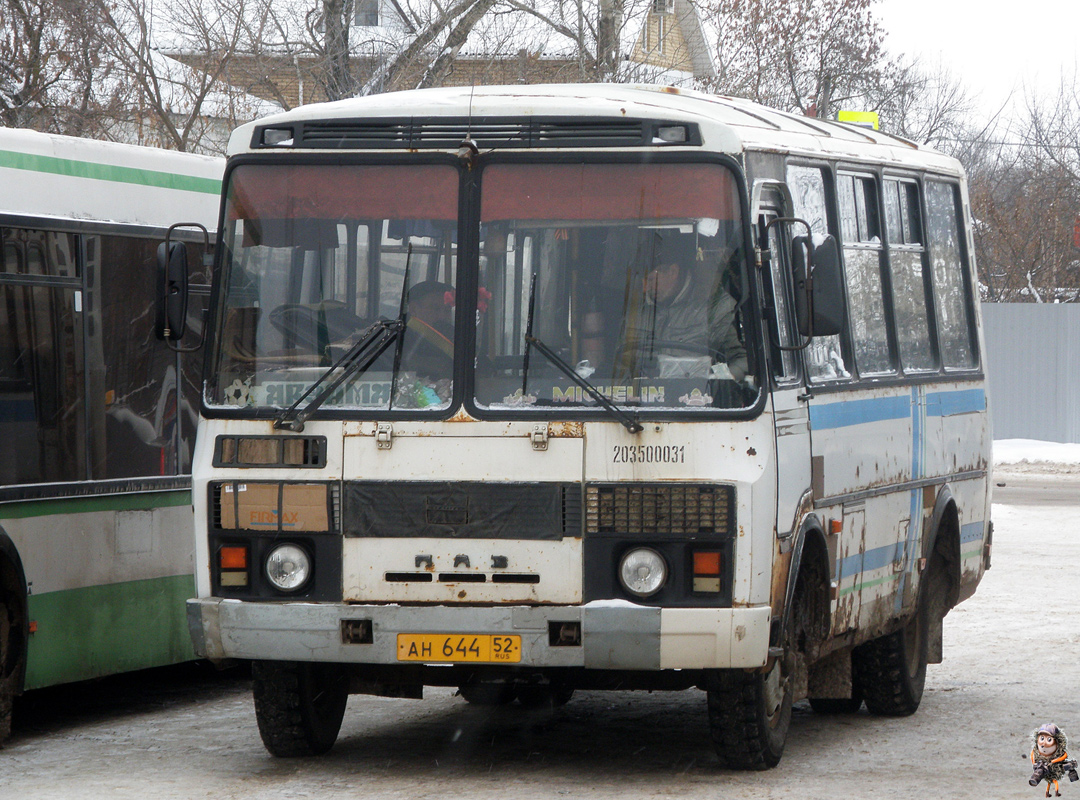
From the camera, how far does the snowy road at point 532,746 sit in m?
7.52

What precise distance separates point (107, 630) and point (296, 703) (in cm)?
186

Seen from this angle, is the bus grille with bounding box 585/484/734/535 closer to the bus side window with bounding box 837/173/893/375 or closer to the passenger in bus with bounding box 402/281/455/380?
the passenger in bus with bounding box 402/281/455/380

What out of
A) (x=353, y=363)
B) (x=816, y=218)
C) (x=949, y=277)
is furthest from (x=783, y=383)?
(x=949, y=277)

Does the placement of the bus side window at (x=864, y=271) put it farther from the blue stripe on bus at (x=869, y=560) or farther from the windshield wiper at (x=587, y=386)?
the windshield wiper at (x=587, y=386)

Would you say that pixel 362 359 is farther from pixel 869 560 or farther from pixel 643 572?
pixel 869 560

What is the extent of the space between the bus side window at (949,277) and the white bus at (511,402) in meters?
2.75

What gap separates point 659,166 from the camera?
24.3ft

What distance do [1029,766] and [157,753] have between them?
3.77 metres

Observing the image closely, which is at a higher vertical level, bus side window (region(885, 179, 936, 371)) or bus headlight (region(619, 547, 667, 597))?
bus side window (region(885, 179, 936, 371))

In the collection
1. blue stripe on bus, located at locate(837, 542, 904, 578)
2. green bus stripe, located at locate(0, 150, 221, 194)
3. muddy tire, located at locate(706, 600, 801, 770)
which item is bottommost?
muddy tire, located at locate(706, 600, 801, 770)

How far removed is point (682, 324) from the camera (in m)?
7.36

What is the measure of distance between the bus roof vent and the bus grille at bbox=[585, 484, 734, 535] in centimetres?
134

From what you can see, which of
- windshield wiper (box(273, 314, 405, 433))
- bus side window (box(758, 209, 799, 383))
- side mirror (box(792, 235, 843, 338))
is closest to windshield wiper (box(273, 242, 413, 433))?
windshield wiper (box(273, 314, 405, 433))

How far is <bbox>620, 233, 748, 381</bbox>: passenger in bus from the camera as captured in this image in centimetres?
734
